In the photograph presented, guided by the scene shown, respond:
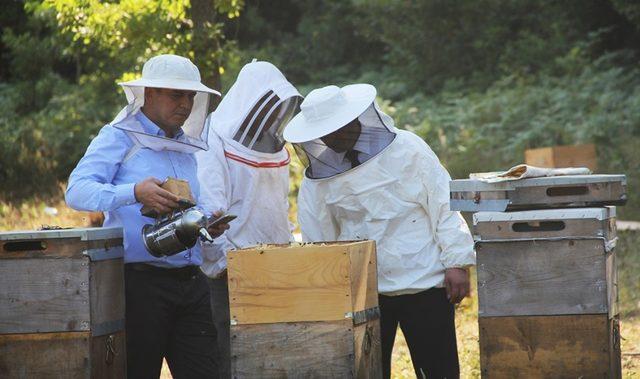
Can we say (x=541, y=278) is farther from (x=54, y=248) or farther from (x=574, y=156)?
(x=574, y=156)

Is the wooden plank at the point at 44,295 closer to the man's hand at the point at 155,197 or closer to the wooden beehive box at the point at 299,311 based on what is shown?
the man's hand at the point at 155,197

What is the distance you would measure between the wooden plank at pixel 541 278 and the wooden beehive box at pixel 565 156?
744cm

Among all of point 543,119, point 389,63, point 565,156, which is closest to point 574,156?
point 565,156

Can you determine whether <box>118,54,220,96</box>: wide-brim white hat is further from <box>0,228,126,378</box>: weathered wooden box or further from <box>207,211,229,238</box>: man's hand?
<box>0,228,126,378</box>: weathered wooden box

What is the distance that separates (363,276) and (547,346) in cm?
73

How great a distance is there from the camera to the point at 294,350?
3576mm

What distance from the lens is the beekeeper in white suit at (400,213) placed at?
4145 millimetres

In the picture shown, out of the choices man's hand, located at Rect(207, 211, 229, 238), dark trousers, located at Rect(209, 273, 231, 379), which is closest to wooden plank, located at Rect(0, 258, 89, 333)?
man's hand, located at Rect(207, 211, 229, 238)

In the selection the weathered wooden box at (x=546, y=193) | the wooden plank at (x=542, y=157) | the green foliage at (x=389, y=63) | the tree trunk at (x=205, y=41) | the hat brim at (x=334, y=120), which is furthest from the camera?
the wooden plank at (x=542, y=157)

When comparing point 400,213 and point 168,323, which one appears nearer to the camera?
point 168,323

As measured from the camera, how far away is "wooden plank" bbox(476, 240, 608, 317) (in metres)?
3.67

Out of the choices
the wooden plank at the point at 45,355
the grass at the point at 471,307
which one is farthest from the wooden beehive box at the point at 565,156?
the wooden plank at the point at 45,355

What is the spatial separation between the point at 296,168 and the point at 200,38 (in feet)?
10.4

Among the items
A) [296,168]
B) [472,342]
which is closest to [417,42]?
[296,168]
